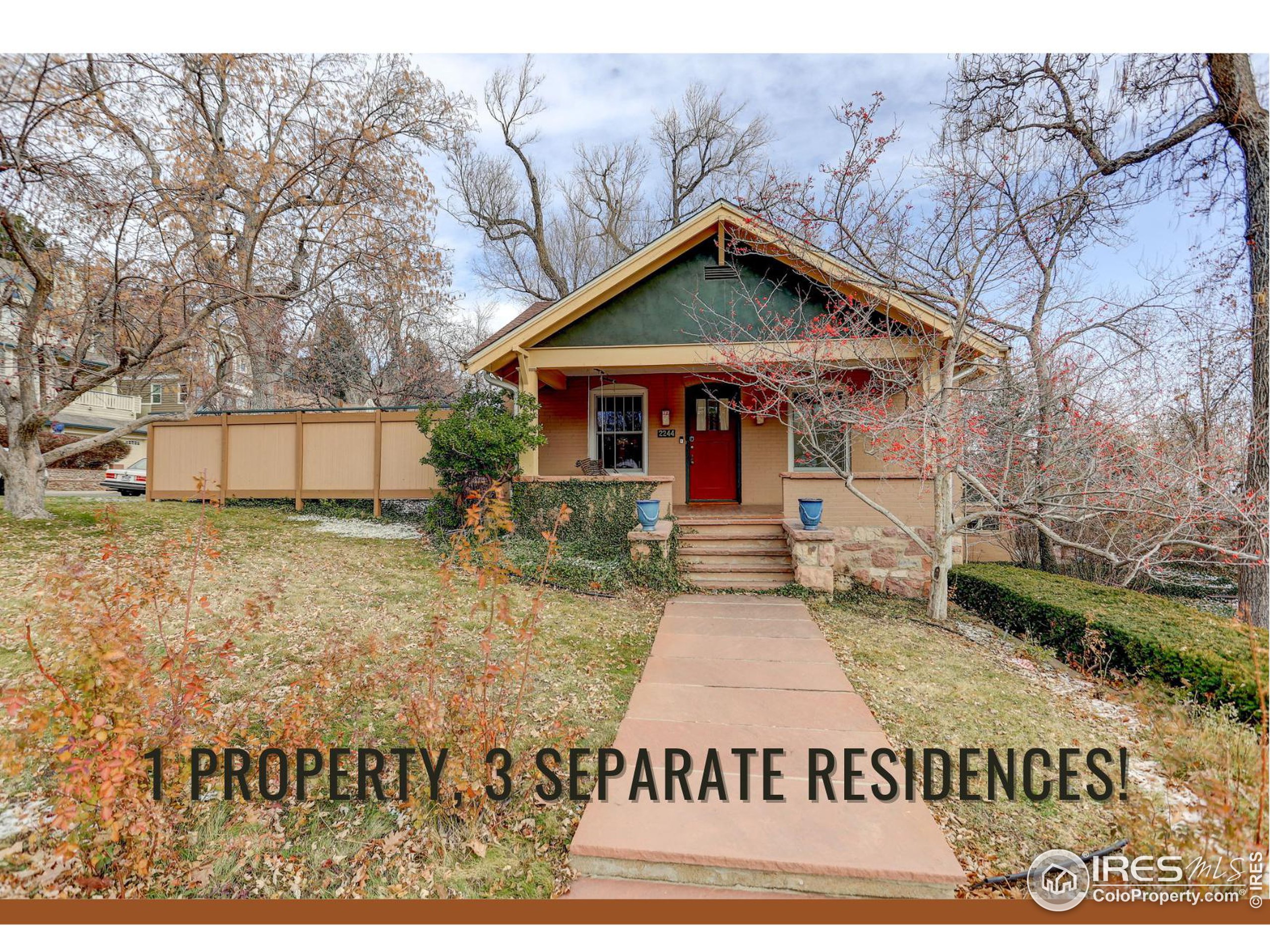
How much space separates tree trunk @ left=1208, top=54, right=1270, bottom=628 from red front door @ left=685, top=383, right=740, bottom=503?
570cm

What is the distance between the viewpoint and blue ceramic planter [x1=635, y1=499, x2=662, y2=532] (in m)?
6.14

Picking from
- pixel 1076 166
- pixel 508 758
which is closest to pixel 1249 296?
pixel 1076 166

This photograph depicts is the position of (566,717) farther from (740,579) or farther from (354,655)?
(740,579)

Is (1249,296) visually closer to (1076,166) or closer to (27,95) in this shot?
(1076,166)

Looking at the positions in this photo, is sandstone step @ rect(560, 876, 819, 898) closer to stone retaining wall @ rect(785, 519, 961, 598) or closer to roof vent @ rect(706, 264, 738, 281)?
stone retaining wall @ rect(785, 519, 961, 598)

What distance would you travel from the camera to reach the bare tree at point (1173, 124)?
3.36m

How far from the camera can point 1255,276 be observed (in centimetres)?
322

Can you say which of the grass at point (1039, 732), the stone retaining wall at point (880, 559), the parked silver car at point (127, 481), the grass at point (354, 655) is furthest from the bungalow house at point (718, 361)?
the parked silver car at point (127, 481)

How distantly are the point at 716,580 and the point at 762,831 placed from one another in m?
4.07

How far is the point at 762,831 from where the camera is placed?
2049 millimetres

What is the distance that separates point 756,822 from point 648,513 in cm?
419

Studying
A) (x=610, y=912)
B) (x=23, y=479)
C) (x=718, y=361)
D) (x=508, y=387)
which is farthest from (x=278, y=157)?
(x=610, y=912)

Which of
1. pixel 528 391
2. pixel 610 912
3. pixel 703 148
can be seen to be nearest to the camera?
pixel 610 912

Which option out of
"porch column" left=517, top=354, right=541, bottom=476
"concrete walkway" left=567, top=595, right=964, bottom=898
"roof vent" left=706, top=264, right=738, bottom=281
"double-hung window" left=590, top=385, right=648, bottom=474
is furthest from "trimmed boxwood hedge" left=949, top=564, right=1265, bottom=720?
"porch column" left=517, top=354, right=541, bottom=476
